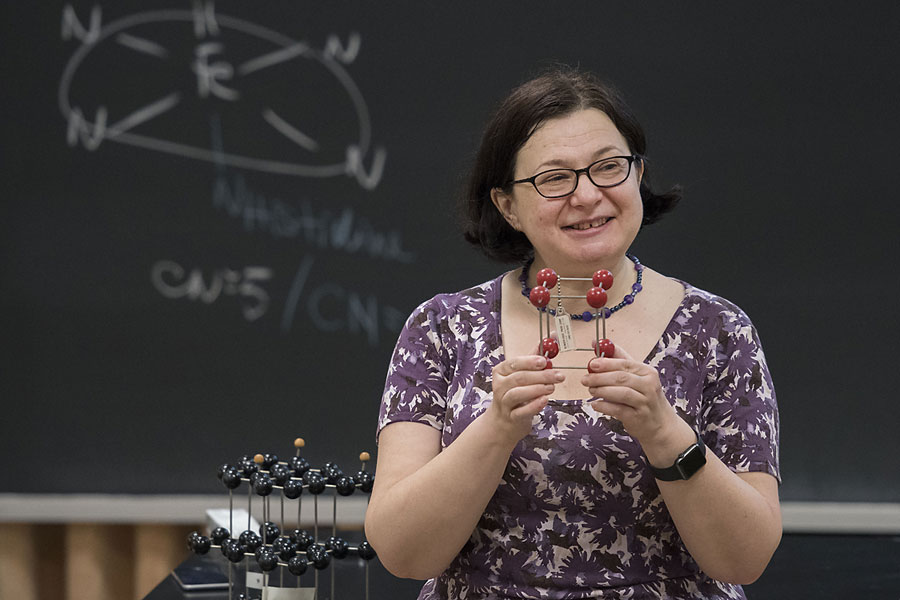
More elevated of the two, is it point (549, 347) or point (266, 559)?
point (549, 347)

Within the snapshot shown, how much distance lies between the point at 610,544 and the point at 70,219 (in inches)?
68.8

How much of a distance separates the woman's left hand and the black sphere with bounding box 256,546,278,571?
0.66 m


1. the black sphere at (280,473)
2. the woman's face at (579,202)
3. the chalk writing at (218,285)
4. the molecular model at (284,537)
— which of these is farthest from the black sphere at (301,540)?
the chalk writing at (218,285)

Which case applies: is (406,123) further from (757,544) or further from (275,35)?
(757,544)

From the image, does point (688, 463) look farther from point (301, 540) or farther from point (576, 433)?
point (301, 540)

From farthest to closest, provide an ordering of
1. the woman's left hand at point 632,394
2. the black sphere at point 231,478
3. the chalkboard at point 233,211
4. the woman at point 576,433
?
1. the chalkboard at point 233,211
2. the black sphere at point 231,478
3. the woman at point 576,433
4. the woman's left hand at point 632,394

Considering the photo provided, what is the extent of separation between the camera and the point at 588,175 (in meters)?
1.54

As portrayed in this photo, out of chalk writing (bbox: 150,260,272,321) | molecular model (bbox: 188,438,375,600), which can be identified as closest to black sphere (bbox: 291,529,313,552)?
molecular model (bbox: 188,438,375,600)

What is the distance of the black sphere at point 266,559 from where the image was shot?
169cm

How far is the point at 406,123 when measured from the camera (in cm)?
262

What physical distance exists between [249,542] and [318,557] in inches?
5.0

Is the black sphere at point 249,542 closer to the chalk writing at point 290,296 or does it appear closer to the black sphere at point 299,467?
the black sphere at point 299,467

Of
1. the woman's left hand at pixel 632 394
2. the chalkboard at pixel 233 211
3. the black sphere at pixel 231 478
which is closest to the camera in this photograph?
the woman's left hand at pixel 632 394

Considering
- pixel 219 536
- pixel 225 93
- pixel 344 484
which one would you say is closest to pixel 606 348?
pixel 344 484
